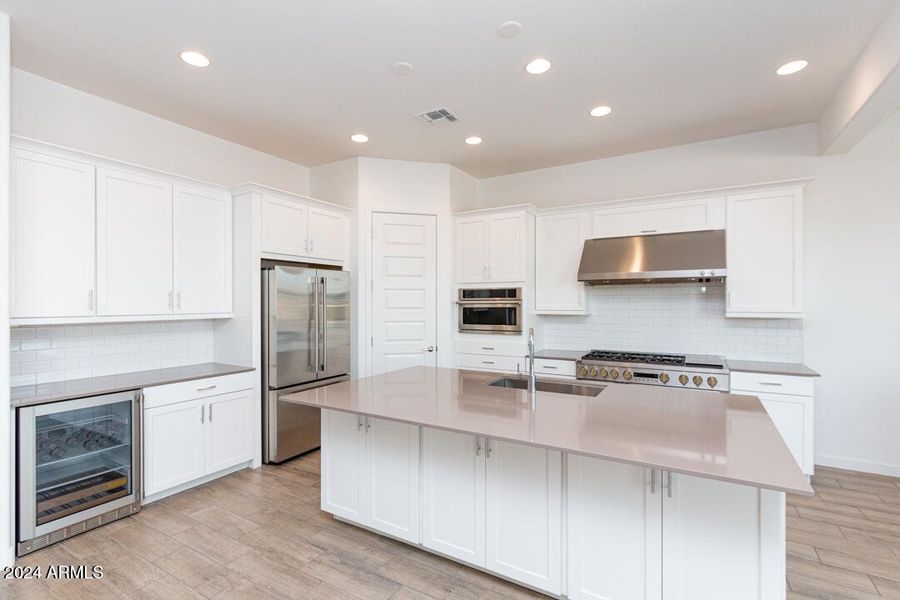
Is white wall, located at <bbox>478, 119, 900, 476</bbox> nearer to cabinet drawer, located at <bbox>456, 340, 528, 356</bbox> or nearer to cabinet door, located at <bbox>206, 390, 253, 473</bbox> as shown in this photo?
cabinet drawer, located at <bbox>456, 340, 528, 356</bbox>

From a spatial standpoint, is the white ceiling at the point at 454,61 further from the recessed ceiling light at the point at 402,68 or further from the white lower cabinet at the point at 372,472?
the white lower cabinet at the point at 372,472

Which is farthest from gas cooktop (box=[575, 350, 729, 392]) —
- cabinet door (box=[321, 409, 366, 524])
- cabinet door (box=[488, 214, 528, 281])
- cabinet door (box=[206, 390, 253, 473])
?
cabinet door (box=[206, 390, 253, 473])

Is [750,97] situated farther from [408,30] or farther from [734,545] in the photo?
[734,545]

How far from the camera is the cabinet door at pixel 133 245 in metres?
3.06

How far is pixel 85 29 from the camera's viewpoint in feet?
8.09

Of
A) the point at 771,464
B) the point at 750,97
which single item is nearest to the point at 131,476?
the point at 771,464

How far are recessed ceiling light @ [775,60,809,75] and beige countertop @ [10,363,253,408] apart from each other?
4.45 meters

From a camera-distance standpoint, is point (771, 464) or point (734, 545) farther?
point (734, 545)

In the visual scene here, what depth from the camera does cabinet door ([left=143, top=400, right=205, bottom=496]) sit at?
3082 millimetres

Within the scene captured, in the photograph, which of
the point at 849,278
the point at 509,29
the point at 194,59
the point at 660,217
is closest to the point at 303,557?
the point at 194,59

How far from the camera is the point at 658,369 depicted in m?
3.73

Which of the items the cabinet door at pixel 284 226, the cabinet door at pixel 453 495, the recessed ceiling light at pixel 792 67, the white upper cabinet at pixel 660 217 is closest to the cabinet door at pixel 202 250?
the cabinet door at pixel 284 226

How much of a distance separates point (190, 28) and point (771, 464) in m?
3.36

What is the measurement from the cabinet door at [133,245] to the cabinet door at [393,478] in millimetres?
2024
